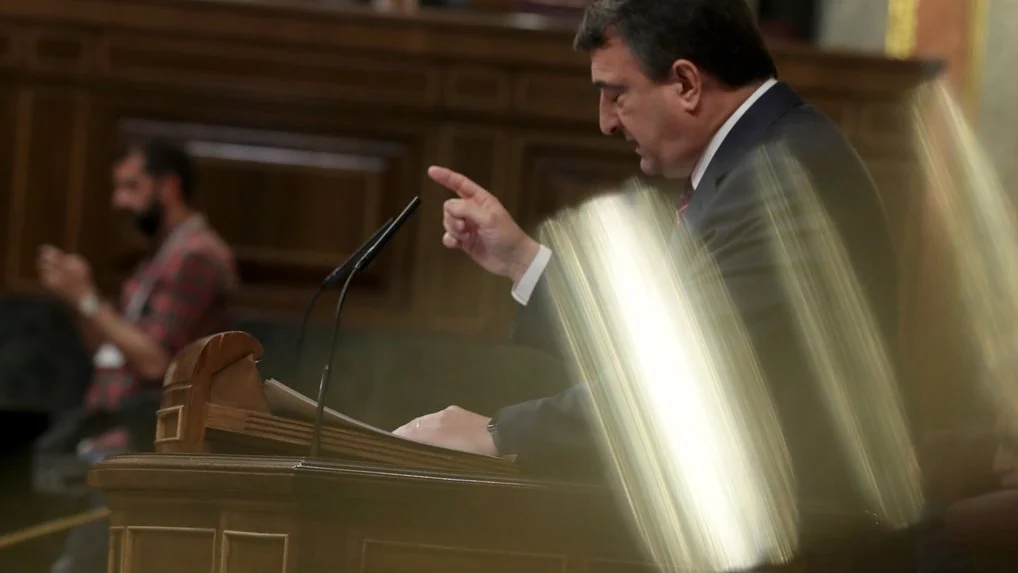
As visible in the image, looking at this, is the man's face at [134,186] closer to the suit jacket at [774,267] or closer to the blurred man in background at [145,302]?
the blurred man in background at [145,302]

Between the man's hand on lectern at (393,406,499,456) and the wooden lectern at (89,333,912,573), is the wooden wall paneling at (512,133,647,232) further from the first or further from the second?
the wooden lectern at (89,333,912,573)

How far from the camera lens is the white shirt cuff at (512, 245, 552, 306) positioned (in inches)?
97.1

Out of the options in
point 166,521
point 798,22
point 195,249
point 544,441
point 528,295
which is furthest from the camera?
point 798,22

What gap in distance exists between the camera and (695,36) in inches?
93.4

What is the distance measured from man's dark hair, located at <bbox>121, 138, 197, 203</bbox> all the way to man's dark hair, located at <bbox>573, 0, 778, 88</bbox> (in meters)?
2.83

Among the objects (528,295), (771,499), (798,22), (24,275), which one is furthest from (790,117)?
(798,22)

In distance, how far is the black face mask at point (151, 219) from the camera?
4949 mm

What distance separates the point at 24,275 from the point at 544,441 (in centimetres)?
346

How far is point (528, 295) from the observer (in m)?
2.48

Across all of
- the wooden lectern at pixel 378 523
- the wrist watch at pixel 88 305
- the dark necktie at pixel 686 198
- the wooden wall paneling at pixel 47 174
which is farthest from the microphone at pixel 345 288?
the wooden wall paneling at pixel 47 174

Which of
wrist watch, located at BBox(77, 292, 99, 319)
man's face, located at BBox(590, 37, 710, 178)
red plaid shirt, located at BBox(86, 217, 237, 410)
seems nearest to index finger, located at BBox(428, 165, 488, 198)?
man's face, located at BBox(590, 37, 710, 178)

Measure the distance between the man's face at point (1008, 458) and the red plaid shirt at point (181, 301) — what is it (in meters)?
2.61

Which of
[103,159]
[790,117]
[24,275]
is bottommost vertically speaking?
[24,275]

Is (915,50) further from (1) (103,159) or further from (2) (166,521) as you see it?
(2) (166,521)
